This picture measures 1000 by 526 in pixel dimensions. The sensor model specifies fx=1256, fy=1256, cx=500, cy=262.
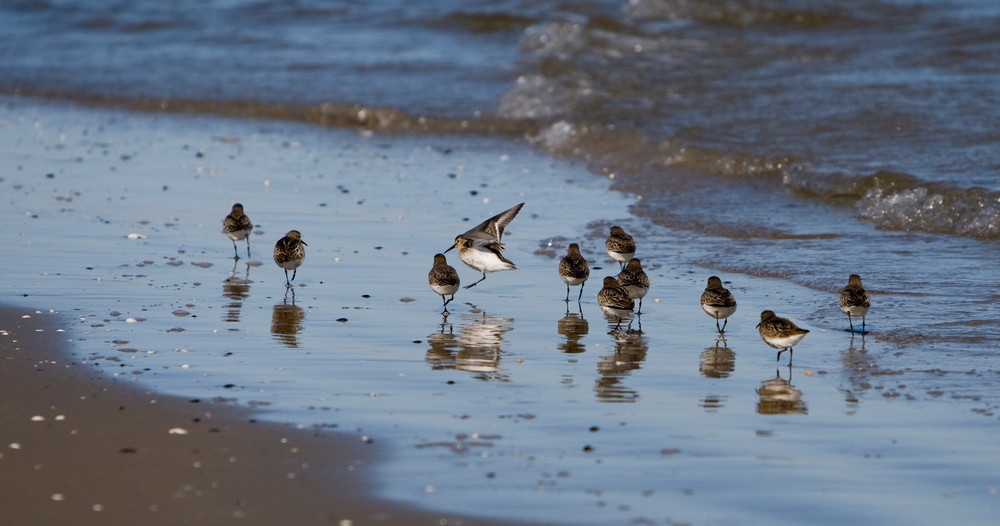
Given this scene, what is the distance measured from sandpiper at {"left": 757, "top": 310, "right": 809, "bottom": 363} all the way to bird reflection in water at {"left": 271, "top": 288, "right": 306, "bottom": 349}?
2.81 metres

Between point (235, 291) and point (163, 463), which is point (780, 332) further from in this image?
point (235, 291)

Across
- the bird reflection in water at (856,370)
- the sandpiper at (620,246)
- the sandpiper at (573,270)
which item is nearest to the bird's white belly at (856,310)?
the bird reflection in water at (856,370)

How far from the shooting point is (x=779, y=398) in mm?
6633

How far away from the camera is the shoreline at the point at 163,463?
4977 millimetres

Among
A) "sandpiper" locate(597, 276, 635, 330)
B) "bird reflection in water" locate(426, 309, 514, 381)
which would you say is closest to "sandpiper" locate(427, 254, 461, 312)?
"bird reflection in water" locate(426, 309, 514, 381)

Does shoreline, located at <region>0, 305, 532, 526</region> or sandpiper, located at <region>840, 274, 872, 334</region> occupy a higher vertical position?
sandpiper, located at <region>840, 274, 872, 334</region>

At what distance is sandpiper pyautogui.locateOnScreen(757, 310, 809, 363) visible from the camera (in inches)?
282

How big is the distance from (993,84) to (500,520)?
14.3 metres

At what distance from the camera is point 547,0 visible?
85.3 ft

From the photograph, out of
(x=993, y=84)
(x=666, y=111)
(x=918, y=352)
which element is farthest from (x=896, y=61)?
(x=918, y=352)

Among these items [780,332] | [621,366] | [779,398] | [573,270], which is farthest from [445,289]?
[779,398]

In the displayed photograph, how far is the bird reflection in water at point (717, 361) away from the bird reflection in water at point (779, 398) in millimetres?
296

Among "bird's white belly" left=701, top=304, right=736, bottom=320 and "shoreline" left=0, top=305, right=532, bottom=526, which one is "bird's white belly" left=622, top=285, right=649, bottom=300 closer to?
"bird's white belly" left=701, top=304, right=736, bottom=320

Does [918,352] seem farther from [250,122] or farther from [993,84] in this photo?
[250,122]
